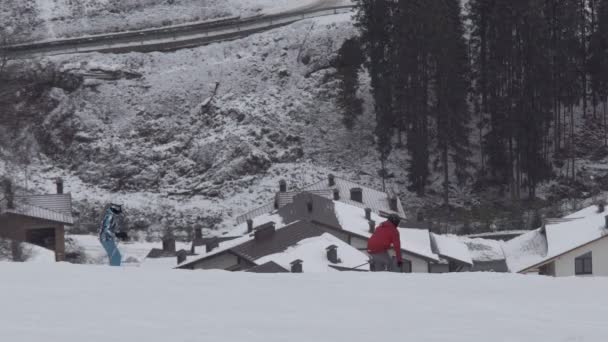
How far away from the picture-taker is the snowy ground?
10.2 meters

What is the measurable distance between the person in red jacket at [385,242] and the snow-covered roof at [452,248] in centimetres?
2306

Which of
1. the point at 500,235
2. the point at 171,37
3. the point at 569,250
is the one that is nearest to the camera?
the point at 569,250

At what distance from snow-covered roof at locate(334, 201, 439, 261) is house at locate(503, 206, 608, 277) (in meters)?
3.11

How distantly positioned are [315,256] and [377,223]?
7.50m

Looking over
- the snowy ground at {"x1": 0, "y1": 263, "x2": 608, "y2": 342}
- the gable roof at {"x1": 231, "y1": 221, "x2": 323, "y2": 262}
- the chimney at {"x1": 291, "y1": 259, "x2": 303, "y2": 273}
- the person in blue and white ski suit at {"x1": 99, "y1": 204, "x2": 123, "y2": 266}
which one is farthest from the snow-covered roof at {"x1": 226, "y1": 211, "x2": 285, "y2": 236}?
the snowy ground at {"x1": 0, "y1": 263, "x2": 608, "y2": 342}

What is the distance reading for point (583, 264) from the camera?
40.7m

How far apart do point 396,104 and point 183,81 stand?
12635 millimetres

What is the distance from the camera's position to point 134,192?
176 ft

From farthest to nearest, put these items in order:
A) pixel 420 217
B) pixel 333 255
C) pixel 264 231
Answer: pixel 420 217, pixel 264 231, pixel 333 255

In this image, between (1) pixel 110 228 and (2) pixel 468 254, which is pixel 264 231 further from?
(1) pixel 110 228

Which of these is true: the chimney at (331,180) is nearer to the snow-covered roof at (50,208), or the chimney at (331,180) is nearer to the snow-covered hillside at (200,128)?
the snow-covered hillside at (200,128)

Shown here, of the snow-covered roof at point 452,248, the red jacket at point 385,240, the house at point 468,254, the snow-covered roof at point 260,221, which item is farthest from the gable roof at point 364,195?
the red jacket at point 385,240

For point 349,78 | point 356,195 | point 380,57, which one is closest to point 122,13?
point 349,78

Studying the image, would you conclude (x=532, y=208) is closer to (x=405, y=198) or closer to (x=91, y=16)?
(x=405, y=198)
